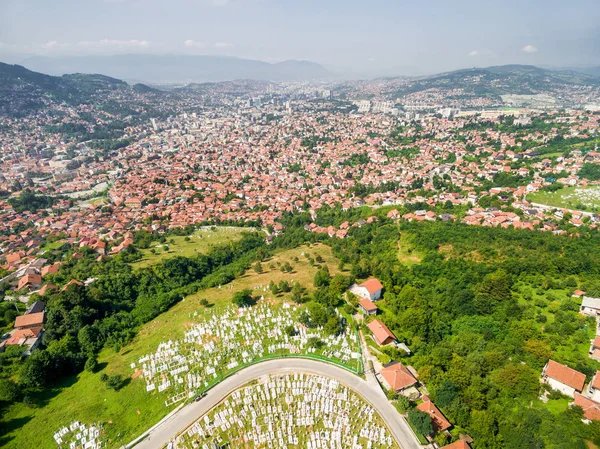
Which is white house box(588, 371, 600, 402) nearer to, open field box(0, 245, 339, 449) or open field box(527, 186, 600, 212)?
open field box(0, 245, 339, 449)

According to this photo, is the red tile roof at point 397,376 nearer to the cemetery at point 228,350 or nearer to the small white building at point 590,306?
the cemetery at point 228,350

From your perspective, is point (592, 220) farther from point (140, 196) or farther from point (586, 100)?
point (586, 100)

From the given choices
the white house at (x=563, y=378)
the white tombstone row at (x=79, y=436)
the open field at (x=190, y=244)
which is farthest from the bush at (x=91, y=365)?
the white house at (x=563, y=378)

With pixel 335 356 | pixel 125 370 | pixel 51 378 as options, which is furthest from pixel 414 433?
pixel 51 378

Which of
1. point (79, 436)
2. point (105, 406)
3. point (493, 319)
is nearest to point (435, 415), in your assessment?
point (493, 319)

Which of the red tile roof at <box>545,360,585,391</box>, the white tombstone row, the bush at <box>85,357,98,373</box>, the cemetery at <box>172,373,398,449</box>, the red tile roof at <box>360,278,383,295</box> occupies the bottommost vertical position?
the bush at <box>85,357,98,373</box>

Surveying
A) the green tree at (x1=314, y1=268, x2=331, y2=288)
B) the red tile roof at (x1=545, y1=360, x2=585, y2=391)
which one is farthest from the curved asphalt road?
the green tree at (x1=314, y1=268, x2=331, y2=288)
